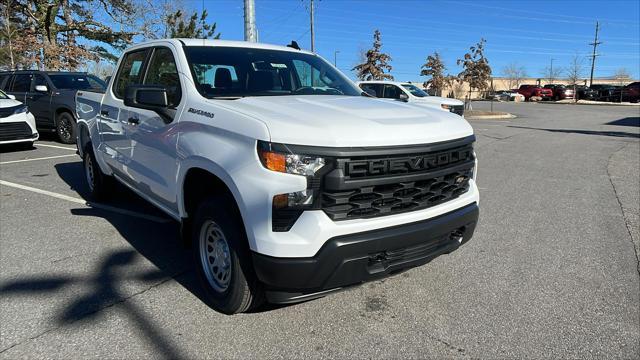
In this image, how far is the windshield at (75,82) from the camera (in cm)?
1217

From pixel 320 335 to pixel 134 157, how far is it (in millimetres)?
2529

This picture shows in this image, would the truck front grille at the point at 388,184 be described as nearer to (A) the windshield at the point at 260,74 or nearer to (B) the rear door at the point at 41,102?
(A) the windshield at the point at 260,74

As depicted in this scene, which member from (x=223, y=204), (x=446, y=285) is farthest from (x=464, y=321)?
(x=223, y=204)

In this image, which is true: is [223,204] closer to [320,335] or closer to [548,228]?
[320,335]

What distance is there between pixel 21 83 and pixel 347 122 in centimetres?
1365

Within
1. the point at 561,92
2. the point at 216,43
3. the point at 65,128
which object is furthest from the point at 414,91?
the point at 561,92

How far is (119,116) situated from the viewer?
460cm

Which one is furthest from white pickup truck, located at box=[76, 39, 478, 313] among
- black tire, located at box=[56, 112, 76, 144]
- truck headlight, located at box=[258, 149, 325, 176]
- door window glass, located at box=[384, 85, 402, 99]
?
door window glass, located at box=[384, 85, 402, 99]

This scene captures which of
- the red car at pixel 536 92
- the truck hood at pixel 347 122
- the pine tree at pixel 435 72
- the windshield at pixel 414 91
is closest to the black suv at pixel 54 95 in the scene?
the truck hood at pixel 347 122

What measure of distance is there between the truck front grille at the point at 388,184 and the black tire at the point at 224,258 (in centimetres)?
63

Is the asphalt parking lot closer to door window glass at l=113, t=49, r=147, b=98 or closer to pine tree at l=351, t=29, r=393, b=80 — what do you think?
door window glass at l=113, t=49, r=147, b=98

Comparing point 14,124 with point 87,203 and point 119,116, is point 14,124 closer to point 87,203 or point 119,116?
point 87,203

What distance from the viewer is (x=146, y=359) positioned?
8.81ft

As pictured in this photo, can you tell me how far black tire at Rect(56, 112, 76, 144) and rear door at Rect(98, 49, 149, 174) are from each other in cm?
771
